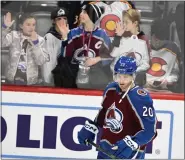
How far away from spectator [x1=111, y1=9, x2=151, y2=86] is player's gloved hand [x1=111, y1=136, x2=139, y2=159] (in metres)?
0.78

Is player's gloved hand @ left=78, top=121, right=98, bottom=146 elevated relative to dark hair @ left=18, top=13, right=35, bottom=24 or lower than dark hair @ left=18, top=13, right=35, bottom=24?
lower

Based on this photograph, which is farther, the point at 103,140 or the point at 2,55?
the point at 2,55

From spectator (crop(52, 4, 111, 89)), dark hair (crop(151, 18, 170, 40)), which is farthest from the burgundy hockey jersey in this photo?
dark hair (crop(151, 18, 170, 40))

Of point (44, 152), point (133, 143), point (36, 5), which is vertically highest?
point (36, 5)

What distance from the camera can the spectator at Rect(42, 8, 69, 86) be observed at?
5031 mm

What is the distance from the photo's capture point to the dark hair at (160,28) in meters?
5.05

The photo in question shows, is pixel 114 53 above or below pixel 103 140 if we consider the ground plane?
above

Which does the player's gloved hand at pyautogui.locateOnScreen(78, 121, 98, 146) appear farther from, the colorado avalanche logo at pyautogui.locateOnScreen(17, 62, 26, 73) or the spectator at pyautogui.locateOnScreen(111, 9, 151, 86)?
the colorado avalanche logo at pyautogui.locateOnScreen(17, 62, 26, 73)

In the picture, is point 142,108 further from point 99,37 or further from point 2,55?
→ point 2,55

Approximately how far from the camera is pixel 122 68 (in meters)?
4.43

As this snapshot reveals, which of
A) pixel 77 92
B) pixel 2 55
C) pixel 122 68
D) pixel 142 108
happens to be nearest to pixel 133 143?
pixel 142 108

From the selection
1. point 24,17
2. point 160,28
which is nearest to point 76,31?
point 24,17

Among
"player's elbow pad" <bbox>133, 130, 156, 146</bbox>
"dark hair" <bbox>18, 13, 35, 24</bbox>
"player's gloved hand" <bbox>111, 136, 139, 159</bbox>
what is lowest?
"player's gloved hand" <bbox>111, 136, 139, 159</bbox>

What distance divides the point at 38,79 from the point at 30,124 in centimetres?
35
